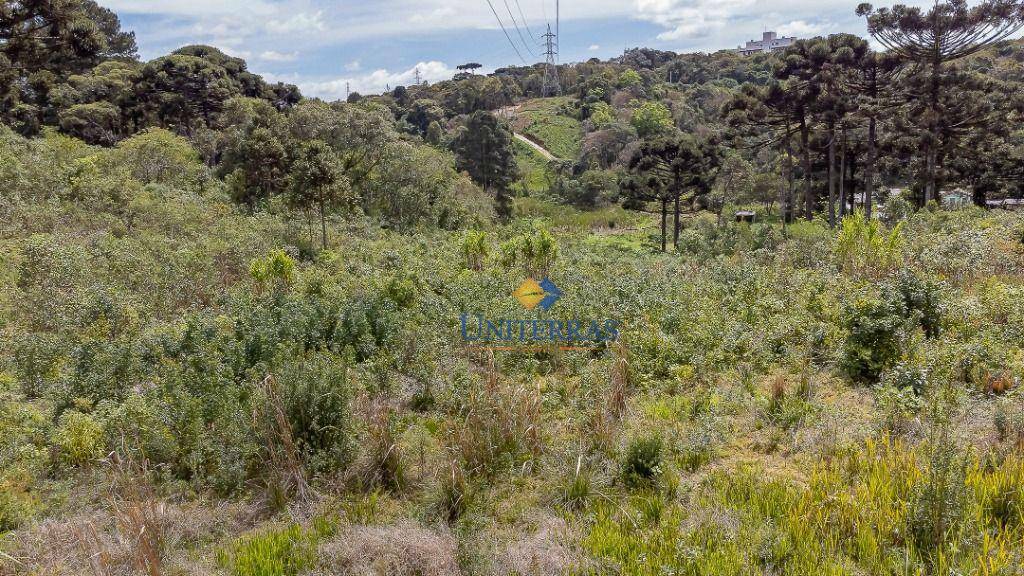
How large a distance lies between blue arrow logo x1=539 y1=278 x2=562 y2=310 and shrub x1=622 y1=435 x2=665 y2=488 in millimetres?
4318

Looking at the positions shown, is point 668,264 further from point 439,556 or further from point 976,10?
point 439,556

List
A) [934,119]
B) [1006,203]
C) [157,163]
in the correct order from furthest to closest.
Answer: [1006,203], [157,163], [934,119]

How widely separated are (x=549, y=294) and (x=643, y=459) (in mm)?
5279

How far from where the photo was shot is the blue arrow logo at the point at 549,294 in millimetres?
8502

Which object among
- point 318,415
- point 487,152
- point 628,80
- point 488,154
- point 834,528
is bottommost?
point 834,528

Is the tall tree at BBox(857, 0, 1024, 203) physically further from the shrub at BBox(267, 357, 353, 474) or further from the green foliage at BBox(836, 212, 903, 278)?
the shrub at BBox(267, 357, 353, 474)

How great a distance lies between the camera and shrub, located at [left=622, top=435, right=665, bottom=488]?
3846 mm

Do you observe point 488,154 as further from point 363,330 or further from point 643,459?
point 643,459

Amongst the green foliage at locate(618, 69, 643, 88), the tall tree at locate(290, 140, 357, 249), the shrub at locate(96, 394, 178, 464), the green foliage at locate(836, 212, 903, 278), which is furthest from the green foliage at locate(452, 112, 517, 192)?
the green foliage at locate(618, 69, 643, 88)

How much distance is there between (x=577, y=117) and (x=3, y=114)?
44685 millimetres

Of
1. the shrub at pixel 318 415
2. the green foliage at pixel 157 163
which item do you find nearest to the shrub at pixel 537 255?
the shrub at pixel 318 415

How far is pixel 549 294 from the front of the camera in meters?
9.06

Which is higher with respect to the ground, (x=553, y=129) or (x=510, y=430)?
(x=553, y=129)

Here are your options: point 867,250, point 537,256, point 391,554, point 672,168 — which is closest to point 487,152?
point 672,168
